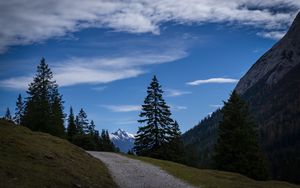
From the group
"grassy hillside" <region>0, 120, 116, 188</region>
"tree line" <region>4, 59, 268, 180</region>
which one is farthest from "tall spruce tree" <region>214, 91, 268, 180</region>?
"grassy hillside" <region>0, 120, 116, 188</region>

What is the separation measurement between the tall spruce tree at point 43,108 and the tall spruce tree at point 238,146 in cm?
3255

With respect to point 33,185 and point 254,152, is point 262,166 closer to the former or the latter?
point 254,152

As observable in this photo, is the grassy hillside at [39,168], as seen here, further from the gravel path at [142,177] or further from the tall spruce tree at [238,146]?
the tall spruce tree at [238,146]

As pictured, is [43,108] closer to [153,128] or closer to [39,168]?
[153,128]

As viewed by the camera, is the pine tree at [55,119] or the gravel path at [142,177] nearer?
the gravel path at [142,177]

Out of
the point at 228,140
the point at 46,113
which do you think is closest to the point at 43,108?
the point at 46,113

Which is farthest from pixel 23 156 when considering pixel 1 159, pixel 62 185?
pixel 62 185

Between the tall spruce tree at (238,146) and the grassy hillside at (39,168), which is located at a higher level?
the tall spruce tree at (238,146)

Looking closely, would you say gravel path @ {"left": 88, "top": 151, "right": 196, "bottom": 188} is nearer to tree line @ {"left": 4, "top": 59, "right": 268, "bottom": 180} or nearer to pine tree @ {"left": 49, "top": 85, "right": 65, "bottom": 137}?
tree line @ {"left": 4, "top": 59, "right": 268, "bottom": 180}

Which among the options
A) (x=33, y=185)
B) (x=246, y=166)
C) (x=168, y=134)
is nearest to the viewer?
(x=33, y=185)

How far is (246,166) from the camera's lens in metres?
53.7

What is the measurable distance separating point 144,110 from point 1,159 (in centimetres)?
4529

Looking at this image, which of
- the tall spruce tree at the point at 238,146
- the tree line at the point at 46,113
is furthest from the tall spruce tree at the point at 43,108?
the tall spruce tree at the point at 238,146

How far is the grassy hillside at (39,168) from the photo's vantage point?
23.4m
